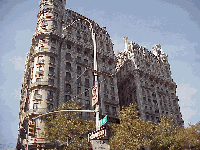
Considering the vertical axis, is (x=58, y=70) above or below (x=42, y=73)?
above

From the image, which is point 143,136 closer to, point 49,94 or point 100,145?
point 49,94

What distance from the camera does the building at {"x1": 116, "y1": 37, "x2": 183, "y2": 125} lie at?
65.2 meters

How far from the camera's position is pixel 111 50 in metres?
68.7

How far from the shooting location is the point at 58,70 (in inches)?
2067

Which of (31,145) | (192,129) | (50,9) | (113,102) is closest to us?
(31,145)

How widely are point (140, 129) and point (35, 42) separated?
36860 millimetres

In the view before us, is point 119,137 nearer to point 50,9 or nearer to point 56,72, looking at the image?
point 56,72

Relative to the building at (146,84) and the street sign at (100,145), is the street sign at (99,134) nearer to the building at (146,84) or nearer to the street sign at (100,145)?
the street sign at (100,145)

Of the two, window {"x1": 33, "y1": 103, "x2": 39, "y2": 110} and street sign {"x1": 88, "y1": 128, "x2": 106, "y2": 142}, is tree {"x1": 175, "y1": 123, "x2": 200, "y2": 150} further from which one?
street sign {"x1": 88, "y1": 128, "x2": 106, "y2": 142}

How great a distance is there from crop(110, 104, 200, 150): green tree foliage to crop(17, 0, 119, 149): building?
1240 centimetres

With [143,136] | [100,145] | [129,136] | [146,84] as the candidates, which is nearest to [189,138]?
[143,136]

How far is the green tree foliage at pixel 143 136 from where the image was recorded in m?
35.8

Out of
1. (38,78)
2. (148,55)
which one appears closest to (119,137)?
(38,78)

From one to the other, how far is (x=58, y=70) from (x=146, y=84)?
3104 centimetres
